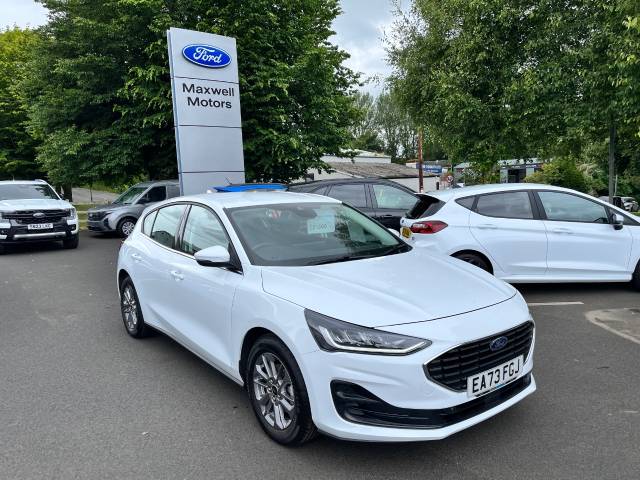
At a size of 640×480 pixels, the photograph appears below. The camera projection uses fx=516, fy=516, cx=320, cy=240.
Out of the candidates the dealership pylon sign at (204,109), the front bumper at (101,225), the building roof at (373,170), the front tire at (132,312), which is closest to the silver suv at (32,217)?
the front bumper at (101,225)

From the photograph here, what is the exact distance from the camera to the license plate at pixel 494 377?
2889mm

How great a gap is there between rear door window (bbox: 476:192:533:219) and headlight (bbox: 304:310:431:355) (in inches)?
180

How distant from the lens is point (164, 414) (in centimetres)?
370

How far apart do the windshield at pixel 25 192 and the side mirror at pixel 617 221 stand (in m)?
12.8

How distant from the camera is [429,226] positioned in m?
6.92

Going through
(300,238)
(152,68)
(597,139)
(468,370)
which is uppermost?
(152,68)

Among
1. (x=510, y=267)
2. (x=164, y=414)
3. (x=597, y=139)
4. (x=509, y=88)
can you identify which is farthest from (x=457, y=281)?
(x=597, y=139)

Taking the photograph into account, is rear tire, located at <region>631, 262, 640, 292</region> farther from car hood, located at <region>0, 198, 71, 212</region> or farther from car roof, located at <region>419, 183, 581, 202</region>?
car hood, located at <region>0, 198, 71, 212</region>

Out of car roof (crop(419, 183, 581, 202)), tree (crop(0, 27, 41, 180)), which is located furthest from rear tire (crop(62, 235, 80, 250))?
tree (crop(0, 27, 41, 180))

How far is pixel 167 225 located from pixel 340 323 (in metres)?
2.60

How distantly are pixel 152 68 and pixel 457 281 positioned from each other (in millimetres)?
12992

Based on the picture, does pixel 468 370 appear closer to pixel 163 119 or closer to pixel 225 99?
pixel 225 99

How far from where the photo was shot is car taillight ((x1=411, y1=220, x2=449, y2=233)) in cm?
686

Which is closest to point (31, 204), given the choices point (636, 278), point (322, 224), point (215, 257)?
point (322, 224)
